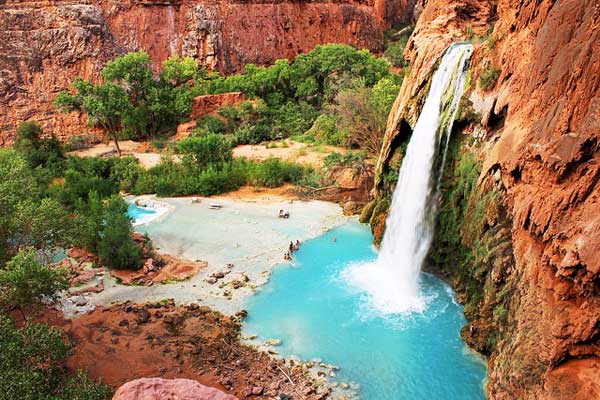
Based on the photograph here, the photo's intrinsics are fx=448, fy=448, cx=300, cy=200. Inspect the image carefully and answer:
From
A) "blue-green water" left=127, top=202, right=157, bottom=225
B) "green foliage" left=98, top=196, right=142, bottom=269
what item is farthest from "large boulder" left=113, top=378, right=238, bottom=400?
"blue-green water" left=127, top=202, right=157, bottom=225

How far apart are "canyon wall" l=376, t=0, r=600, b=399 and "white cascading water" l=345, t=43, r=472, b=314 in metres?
0.79

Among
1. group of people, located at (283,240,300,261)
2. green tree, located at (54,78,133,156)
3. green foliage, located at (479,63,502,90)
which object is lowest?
group of people, located at (283,240,300,261)

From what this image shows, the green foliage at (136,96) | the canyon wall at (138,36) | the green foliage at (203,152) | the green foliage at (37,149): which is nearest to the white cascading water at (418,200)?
the green foliage at (203,152)

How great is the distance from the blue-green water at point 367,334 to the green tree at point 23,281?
16.6ft

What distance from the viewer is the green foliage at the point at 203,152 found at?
969 inches

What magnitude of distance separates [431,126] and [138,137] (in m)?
24.1

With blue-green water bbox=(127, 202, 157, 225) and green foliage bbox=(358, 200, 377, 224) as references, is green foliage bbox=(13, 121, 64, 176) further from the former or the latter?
green foliage bbox=(358, 200, 377, 224)

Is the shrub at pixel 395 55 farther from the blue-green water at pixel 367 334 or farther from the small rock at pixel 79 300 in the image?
the small rock at pixel 79 300

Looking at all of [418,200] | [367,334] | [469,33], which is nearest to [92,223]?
[367,334]

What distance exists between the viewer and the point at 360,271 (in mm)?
14617

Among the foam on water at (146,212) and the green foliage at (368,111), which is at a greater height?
the green foliage at (368,111)

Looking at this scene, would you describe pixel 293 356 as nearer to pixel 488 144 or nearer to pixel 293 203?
pixel 488 144

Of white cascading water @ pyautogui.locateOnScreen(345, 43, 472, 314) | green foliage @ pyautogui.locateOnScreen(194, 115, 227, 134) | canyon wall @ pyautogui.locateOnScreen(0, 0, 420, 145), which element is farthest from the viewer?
green foliage @ pyautogui.locateOnScreen(194, 115, 227, 134)

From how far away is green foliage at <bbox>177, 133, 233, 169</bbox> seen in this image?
969 inches
